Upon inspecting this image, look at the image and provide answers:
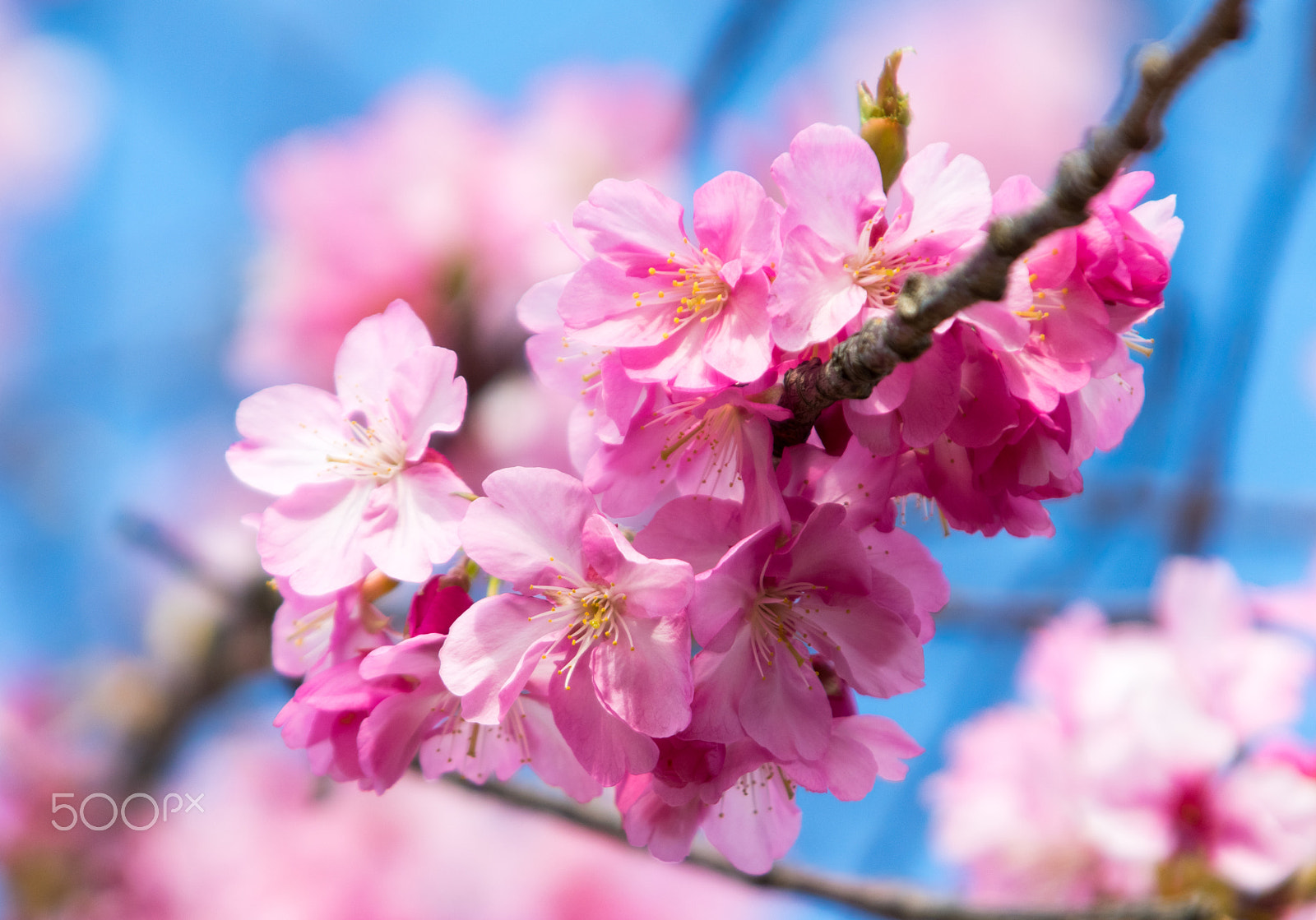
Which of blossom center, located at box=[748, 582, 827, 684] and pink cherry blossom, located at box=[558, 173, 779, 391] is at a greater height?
pink cherry blossom, located at box=[558, 173, 779, 391]

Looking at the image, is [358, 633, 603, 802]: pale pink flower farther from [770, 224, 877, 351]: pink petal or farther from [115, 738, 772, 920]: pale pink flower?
[115, 738, 772, 920]: pale pink flower

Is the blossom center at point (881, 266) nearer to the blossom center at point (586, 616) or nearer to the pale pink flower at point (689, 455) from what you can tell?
the pale pink flower at point (689, 455)

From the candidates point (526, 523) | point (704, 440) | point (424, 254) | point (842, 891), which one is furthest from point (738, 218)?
point (424, 254)

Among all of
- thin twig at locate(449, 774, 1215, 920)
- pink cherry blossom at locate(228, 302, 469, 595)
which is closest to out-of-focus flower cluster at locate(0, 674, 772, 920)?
thin twig at locate(449, 774, 1215, 920)

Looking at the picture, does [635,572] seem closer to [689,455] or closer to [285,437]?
[689,455]

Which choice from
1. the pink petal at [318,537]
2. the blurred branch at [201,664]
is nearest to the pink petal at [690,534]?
the pink petal at [318,537]

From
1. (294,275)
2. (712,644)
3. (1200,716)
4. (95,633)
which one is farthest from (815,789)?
(95,633)

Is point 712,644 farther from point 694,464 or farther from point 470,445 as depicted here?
point 470,445
